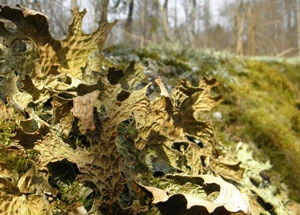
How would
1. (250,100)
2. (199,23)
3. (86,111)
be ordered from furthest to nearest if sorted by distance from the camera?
(199,23), (250,100), (86,111)

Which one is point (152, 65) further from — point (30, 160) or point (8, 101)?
point (30, 160)

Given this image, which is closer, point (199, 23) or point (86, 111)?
point (86, 111)

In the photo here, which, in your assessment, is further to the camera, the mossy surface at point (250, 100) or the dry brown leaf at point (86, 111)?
the mossy surface at point (250, 100)

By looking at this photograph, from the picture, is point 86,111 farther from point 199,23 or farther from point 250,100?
point 199,23

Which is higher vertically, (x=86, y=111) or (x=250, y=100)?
(x=86, y=111)

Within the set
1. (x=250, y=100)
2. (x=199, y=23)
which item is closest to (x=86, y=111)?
(x=250, y=100)

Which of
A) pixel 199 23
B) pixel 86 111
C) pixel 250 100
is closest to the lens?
pixel 86 111

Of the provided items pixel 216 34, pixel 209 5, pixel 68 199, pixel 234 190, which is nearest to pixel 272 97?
pixel 234 190

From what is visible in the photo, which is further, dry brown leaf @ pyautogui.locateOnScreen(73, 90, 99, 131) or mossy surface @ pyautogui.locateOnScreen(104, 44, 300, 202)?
mossy surface @ pyautogui.locateOnScreen(104, 44, 300, 202)

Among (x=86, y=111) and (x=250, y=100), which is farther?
(x=250, y=100)
